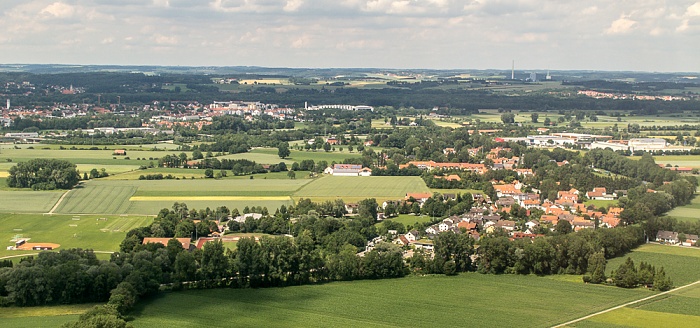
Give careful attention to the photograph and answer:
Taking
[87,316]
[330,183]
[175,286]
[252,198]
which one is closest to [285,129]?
[330,183]

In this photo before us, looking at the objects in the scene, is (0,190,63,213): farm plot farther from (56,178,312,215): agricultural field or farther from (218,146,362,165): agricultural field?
(218,146,362,165): agricultural field

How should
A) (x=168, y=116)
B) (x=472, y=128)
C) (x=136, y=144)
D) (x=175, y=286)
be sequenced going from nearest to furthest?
(x=175, y=286) < (x=136, y=144) < (x=472, y=128) < (x=168, y=116)

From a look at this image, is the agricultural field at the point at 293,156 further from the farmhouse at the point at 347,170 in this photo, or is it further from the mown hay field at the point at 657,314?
the mown hay field at the point at 657,314

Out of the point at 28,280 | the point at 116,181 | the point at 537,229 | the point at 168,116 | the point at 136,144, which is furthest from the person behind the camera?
the point at 168,116

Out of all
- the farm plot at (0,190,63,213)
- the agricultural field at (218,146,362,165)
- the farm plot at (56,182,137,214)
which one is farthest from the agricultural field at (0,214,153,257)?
the agricultural field at (218,146,362,165)

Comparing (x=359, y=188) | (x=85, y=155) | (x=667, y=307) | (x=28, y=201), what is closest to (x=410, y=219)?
(x=359, y=188)

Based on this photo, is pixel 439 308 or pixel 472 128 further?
pixel 472 128

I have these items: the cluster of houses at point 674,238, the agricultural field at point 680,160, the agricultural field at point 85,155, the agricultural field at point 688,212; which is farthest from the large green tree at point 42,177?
the agricultural field at point 680,160

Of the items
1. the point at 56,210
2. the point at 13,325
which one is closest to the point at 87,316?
the point at 13,325

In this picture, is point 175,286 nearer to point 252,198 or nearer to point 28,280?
point 28,280
